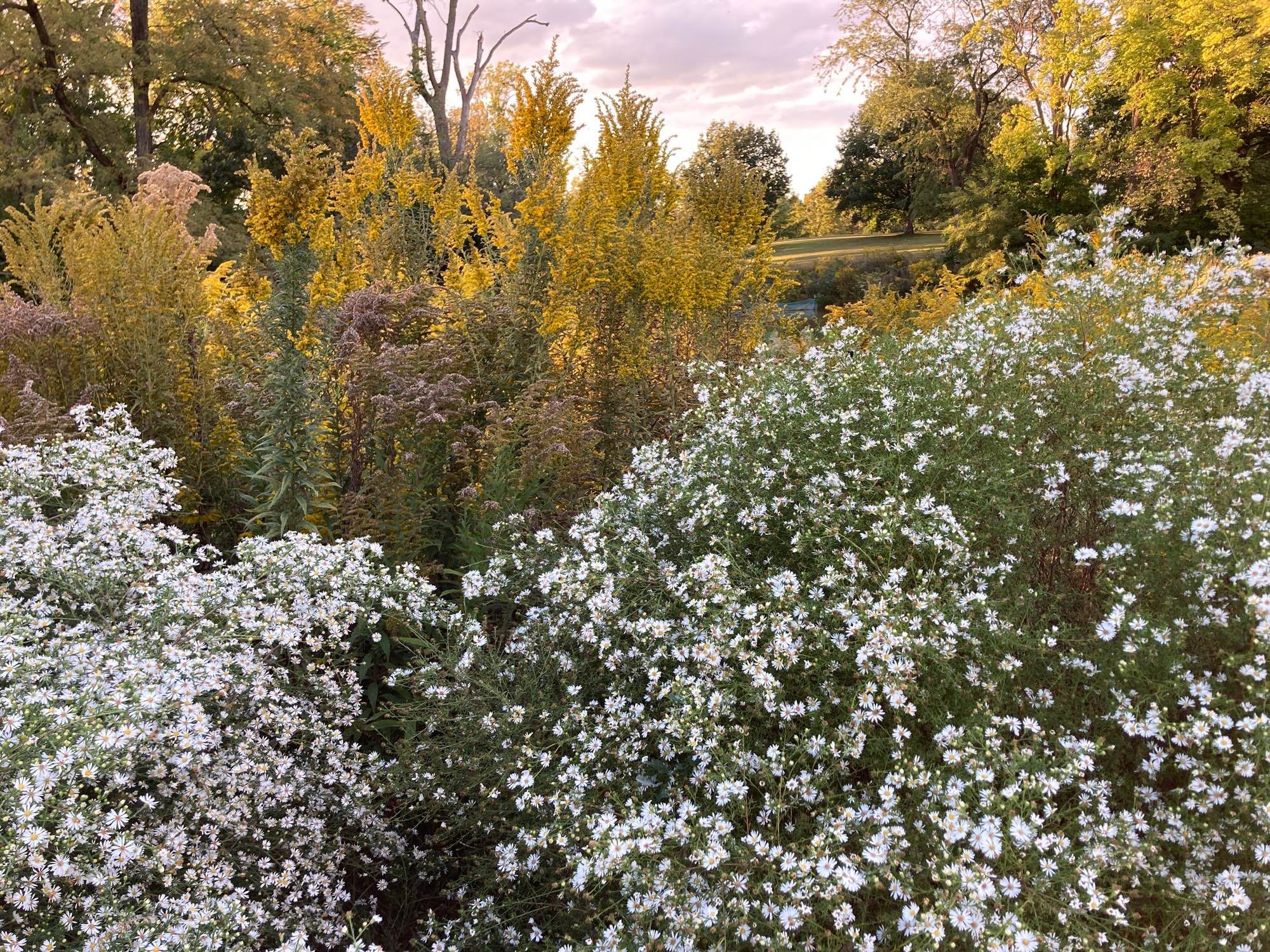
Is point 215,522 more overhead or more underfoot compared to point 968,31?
more underfoot

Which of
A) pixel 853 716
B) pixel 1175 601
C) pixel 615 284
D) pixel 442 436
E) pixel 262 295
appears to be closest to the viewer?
pixel 853 716

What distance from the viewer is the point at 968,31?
26.8 metres

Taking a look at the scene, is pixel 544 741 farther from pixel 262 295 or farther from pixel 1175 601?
pixel 262 295

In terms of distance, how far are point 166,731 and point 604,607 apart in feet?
4.25

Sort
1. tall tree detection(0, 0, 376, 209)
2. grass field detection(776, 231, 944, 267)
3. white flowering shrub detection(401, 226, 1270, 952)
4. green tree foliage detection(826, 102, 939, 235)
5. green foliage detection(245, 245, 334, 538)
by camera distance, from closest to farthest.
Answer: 1. white flowering shrub detection(401, 226, 1270, 952)
2. green foliage detection(245, 245, 334, 538)
3. tall tree detection(0, 0, 376, 209)
4. grass field detection(776, 231, 944, 267)
5. green tree foliage detection(826, 102, 939, 235)

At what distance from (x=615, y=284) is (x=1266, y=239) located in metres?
23.2

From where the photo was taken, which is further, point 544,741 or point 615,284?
point 615,284

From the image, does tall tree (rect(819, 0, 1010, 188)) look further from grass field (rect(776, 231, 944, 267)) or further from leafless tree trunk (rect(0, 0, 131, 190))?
leafless tree trunk (rect(0, 0, 131, 190))

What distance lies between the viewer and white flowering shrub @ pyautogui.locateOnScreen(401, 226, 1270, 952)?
1891mm

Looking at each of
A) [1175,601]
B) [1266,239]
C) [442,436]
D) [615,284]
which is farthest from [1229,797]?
[1266,239]

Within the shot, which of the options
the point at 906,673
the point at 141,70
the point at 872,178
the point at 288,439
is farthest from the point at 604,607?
the point at 872,178

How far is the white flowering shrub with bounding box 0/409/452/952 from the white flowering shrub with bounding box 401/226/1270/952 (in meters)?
0.37

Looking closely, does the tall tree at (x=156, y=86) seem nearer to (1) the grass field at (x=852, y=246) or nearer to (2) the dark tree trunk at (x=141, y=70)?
(2) the dark tree trunk at (x=141, y=70)

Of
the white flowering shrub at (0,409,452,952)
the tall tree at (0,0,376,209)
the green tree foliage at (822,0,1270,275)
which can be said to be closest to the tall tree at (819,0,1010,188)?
the green tree foliage at (822,0,1270,275)
